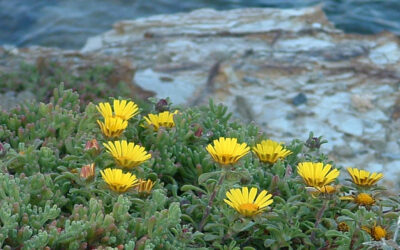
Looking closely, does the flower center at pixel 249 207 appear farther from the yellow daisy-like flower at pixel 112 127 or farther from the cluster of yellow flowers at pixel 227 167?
the yellow daisy-like flower at pixel 112 127

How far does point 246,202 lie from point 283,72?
3.34 m

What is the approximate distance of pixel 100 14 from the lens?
26.1 feet

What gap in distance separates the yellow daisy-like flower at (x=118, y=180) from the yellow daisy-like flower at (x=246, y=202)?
328 mm

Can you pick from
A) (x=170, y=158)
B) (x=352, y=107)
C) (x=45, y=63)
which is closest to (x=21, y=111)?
(x=170, y=158)

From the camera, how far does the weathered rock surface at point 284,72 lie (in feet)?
16.8

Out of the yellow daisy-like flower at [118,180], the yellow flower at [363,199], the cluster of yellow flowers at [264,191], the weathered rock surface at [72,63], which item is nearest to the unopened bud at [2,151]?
the yellow daisy-like flower at [118,180]

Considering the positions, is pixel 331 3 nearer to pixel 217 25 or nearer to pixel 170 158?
pixel 217 25

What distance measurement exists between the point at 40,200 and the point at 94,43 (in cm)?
420

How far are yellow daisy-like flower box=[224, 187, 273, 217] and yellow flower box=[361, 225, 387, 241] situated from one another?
367mm

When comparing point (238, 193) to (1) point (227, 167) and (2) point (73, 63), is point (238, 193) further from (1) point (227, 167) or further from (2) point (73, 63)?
(2) point (73, 63)

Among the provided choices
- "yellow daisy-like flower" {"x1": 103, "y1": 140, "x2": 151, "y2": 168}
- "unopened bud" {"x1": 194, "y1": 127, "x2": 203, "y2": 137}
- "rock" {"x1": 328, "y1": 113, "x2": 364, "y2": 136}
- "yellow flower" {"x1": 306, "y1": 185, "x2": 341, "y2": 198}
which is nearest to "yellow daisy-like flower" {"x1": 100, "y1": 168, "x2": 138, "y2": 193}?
"yellow daisy-like flower" {"x1": 103, "y1": 140, "x2": 151, "y2": 168}

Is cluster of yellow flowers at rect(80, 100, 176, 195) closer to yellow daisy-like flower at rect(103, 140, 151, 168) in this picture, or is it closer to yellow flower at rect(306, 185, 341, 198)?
yellow daisy-like flower at rect(103, 140, 151, 168)

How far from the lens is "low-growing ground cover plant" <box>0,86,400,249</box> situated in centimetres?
241

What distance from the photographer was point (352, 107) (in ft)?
17.6
